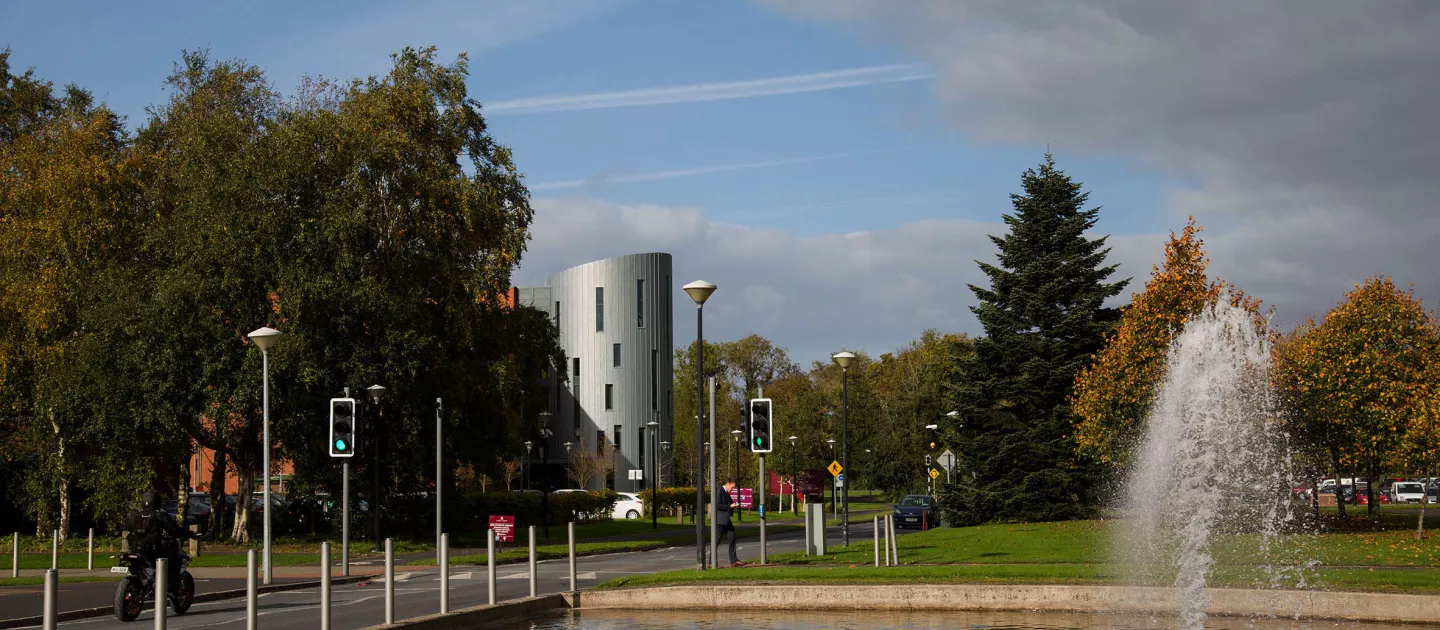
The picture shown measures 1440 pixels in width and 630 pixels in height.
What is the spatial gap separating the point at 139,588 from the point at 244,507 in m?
22.5

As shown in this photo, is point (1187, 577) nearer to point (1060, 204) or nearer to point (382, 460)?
point (382, 460)

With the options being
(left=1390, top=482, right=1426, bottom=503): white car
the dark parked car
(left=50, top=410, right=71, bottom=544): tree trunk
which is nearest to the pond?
(left=50, top=410, right=71, bottom=544): tree trunk

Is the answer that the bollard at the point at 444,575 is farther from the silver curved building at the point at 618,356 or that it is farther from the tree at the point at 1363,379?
the silver curved building at the point at 618,356

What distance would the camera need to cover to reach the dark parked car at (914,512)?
52.7 metres

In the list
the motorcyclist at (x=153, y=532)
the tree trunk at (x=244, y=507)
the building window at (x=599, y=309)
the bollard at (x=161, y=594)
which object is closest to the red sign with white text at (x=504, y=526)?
the tree trunk at (x=244, y=507)

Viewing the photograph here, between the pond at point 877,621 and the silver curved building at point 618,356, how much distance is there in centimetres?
6912

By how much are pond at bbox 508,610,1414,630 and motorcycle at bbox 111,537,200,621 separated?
5623 millimetres

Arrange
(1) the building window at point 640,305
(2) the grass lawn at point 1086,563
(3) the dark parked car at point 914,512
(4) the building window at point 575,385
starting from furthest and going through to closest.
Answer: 1. (4) the building window at point 575,385
2. (1) the building window at point 640,305
3. (3) the dark parked car at point 914,512
4. (2) the grass lawn at point 1086,563

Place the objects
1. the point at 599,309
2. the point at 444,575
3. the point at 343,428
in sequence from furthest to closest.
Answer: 1. the point at 599,309
2. the point at 343,428
3. the point at 444,575

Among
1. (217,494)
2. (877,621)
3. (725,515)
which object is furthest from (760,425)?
(217,494)

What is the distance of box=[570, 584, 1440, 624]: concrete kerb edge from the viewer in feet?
49.0

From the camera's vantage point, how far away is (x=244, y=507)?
130 feet

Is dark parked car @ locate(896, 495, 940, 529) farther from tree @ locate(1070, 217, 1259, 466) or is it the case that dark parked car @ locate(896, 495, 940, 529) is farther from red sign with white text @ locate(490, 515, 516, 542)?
red sign with white text @ locate(490, 515, 516, 542)

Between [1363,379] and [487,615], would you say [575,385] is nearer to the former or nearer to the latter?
[1363,379]
